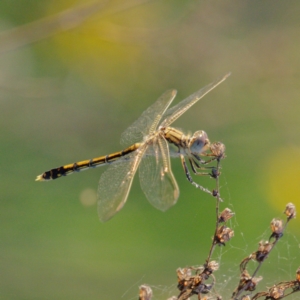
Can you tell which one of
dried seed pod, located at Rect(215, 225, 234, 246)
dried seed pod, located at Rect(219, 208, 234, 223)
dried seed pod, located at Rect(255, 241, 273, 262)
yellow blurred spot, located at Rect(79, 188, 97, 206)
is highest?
yellow blurred spot, located at Rect(79, 188, 97, 206)

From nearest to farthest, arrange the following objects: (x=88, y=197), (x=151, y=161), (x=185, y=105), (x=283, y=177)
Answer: (x=151, y=161)
(x=185, y=105)
(x=88, y=197)
(x=283, y=177)

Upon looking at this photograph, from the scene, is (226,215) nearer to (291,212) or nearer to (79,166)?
(291,212)

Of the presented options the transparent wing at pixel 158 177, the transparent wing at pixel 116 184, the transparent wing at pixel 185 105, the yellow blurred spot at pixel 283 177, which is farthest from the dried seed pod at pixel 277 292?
the yellow blurred spot at pixel 283 177

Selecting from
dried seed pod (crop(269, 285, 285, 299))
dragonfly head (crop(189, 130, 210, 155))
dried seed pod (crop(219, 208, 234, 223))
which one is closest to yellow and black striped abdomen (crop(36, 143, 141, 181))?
dragonfly head (crop(189, 130, 210, 155))

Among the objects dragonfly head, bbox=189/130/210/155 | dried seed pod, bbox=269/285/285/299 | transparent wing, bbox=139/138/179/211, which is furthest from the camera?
dragonfly head, bbox=189/130/210/155

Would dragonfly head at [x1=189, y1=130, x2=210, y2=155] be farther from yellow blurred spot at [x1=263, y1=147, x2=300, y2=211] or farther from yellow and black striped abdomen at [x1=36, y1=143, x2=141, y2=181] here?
yellow blurred spot at [x1=263, y1=147, x2=300, y2=211]

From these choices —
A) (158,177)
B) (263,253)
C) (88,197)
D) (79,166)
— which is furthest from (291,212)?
(88,197)

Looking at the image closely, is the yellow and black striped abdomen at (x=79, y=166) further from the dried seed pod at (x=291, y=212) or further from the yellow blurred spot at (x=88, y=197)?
the dried seed pod at (x=291, y=212)
